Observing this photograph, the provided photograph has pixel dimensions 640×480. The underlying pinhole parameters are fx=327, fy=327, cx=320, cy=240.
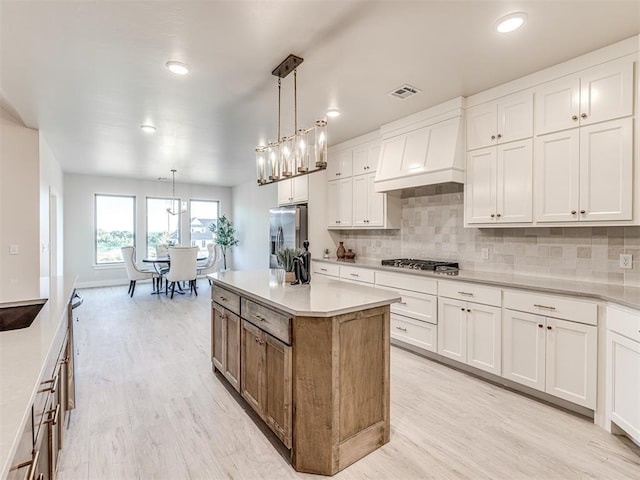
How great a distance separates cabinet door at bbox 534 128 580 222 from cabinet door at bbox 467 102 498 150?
16.9 inches

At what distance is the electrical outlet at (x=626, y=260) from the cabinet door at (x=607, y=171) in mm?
386

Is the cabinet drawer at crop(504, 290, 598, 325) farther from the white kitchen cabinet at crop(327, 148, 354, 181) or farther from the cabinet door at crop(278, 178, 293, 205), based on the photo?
the cabinet door at crop(278, 178, 293, 205)

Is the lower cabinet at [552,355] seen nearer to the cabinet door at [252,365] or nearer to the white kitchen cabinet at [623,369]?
the white kitchen cabinet at [623,369]

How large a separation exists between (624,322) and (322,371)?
1.90m

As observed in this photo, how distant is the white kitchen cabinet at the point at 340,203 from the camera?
4711 mm

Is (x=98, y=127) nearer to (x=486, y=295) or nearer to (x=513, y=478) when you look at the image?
(x=486, y=295)

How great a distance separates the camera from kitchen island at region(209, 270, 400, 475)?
1.81 metres

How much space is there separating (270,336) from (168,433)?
101 cm

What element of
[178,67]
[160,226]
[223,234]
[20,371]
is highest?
[178,67]

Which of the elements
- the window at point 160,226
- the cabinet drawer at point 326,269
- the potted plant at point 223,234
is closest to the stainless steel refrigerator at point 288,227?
the cabinet drawer at point 326,269

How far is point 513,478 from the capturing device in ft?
5.86

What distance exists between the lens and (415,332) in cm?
352

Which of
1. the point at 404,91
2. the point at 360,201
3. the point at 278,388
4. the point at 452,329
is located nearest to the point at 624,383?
the point at 452,329

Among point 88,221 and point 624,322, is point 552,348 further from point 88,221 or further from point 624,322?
point 88,221
